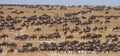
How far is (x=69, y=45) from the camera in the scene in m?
60.3

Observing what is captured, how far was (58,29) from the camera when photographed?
76.6 m

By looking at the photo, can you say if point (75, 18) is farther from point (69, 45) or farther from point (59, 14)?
point (69, 45)

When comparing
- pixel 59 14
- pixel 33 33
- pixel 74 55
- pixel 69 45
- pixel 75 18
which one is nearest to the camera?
pixel 74 55

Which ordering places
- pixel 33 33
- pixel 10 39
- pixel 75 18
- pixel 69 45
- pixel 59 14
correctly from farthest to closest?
pixel 59 14 < pixel 75 18 < pixel 33 33 < pixel 10 39 < pixel 69 45

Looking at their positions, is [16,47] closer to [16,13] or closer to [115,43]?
[115,43]

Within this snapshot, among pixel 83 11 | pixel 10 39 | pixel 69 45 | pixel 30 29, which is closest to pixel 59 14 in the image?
pixel 83 11

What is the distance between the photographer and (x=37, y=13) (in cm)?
9806

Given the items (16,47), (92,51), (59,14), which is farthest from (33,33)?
(59,14)

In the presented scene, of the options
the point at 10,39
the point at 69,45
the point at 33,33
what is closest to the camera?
the point at 69,45

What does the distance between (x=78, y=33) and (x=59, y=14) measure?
2489 centimetres

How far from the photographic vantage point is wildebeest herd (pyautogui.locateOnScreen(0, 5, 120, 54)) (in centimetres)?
5984

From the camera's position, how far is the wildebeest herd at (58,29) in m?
59.8

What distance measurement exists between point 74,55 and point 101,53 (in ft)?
11.1

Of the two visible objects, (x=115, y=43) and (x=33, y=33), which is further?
(x=33, y=33)
